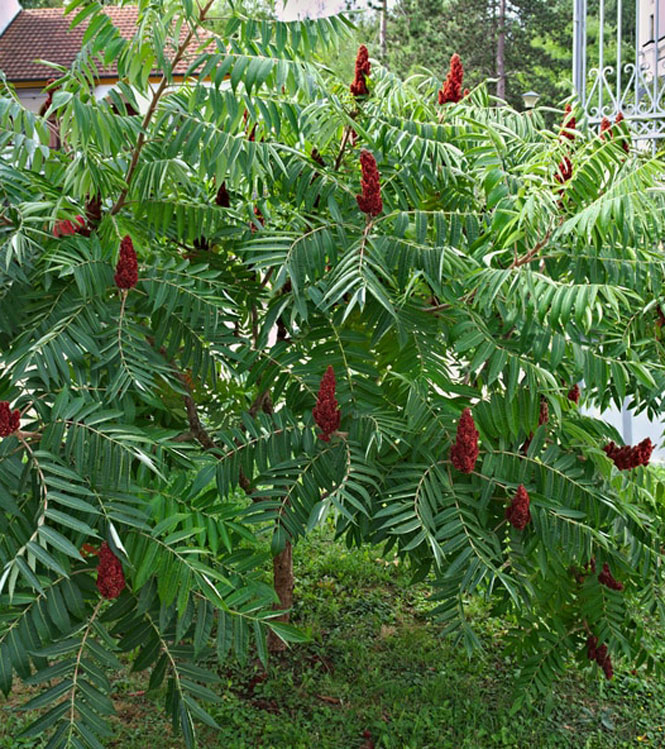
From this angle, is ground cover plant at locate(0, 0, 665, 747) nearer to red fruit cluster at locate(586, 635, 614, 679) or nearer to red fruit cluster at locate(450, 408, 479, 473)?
red fruit cluster at locate(450, 408, 479, 473)

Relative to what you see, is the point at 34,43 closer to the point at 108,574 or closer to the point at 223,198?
the point at 223,198

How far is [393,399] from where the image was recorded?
2.52 m

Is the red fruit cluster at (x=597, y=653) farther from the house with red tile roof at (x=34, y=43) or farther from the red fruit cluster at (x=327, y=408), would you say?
the house with red tile roof at (x=34, y=43)

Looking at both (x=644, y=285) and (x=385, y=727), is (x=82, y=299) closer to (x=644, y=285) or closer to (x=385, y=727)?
(x=644, y=285)

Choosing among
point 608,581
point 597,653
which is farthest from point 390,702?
point 608,581

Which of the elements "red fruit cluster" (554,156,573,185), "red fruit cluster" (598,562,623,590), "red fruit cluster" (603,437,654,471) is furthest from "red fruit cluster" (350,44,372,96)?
"red fruit cluster" (598,562,623,590)

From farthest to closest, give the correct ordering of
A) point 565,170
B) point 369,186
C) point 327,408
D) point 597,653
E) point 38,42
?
point 38,42, point 597,653, point 565,170, point 369,186, point 327,408

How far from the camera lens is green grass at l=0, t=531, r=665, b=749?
322 centimetres

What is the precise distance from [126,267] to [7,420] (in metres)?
0.49

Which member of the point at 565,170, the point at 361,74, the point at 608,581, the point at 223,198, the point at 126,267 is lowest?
the point at 608,581

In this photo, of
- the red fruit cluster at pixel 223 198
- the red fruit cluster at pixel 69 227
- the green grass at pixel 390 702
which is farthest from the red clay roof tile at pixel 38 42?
the red fruit cluster at pixel 69 227

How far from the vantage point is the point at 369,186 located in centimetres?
226

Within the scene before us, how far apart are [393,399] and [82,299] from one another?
902 millimetres

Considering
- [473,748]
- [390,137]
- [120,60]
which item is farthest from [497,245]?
[473,748]
